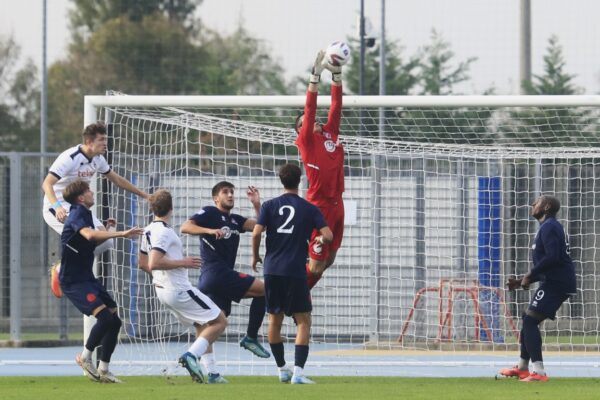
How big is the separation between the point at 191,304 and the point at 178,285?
22cm

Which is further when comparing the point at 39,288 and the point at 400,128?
the point at 39,288

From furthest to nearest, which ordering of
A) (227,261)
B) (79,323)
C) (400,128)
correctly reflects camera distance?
(79,323), (400,128), (227,261)

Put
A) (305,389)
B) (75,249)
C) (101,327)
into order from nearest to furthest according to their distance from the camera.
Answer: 1. (305,389)
2. (101,327)
3. (75,249)

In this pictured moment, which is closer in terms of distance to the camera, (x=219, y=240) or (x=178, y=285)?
(x=178, y=285)

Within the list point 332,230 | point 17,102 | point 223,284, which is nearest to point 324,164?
point 332,230

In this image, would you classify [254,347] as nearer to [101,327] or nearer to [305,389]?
[101,327]

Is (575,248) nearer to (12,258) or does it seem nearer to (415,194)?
(415,194)

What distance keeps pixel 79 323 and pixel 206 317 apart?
27.9 feet

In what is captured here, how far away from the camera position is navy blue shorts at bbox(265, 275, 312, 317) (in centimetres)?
1420

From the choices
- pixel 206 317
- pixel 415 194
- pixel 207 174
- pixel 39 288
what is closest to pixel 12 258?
pixel 39 288

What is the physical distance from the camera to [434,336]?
2052cm

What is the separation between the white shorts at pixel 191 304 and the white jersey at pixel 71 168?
5.41ft

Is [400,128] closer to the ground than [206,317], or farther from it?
farther from it

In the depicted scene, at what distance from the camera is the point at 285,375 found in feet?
48.1
